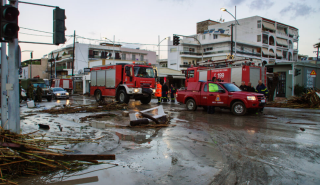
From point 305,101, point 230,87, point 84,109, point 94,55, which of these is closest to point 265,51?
point 94,55

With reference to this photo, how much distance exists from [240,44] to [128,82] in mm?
46278

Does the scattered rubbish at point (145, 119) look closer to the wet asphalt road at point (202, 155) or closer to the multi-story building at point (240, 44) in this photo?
the wet asphalt road at point (202, 155)

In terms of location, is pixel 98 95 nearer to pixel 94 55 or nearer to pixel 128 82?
pixel 128 82

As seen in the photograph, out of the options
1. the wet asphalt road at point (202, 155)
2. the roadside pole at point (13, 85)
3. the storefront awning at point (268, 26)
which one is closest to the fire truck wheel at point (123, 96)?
the wet asphalt road at point (202, 155)

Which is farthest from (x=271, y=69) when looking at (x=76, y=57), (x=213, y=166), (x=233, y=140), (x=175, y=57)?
(x=76, y=57)

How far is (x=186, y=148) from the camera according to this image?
5785 mm

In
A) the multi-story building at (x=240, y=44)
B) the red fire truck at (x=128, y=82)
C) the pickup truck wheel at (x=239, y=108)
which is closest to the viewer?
the pickup truck wheel at (x=239, y=108)

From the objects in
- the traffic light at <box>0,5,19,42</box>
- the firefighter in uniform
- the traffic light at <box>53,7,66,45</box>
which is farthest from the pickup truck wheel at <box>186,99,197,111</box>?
the traffic light at <box>0,5,19,42</box>

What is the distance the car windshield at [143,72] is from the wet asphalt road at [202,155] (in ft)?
29.0

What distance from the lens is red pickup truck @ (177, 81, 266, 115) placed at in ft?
37.2

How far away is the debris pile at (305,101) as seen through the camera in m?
15.3

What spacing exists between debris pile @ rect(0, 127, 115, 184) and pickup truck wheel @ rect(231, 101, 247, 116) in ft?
28.7

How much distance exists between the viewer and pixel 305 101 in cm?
1600

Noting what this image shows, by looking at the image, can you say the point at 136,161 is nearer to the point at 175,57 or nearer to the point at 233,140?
the point at 233,140
